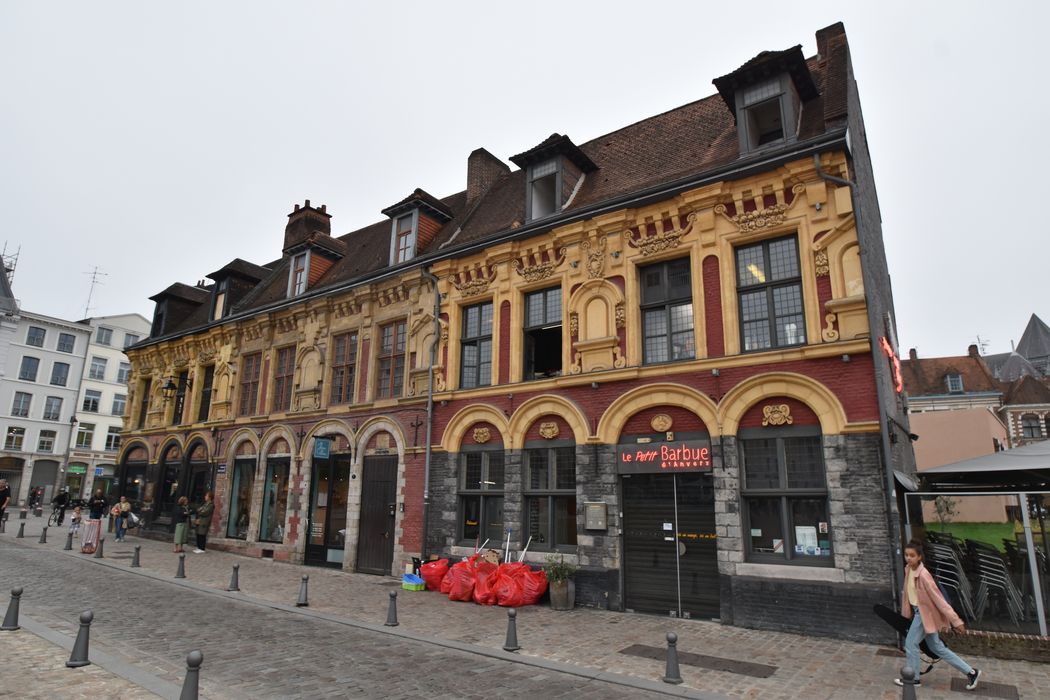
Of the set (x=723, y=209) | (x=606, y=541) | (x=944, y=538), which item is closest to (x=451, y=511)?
(x=606, y=541)

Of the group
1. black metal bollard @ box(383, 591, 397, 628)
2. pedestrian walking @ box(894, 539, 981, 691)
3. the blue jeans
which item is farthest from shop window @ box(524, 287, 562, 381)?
the blue jeans

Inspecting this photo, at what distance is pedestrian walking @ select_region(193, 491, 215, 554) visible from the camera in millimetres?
20188

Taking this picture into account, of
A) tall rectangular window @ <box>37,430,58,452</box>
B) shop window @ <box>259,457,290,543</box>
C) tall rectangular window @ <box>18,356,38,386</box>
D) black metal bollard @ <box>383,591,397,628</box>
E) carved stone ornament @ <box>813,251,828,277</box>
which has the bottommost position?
black metal bollard @ <box>383,591,397,628</box>

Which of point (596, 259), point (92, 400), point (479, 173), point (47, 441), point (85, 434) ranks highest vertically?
point (479, 173)

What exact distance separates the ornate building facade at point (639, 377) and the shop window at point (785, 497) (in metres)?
0.04

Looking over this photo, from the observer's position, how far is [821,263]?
11047 millimetres

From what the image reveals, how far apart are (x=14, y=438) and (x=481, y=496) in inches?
1981

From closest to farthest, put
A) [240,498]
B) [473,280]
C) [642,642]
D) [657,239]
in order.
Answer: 1. [642,642]
2. [657,239]
3. [473,280]
4. [240,498]

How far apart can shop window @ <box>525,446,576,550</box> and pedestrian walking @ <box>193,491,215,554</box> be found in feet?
41.2

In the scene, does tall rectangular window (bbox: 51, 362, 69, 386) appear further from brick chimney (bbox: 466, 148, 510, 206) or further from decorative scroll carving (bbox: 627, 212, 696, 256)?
decorative scroll carving (bbox: 627, 212, 696, 256)

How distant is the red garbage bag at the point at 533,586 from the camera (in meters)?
12.4

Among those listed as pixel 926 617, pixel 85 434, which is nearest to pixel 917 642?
pixel 926 617

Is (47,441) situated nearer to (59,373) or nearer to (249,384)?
(59,373)

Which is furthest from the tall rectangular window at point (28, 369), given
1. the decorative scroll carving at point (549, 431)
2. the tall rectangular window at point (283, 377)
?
the decorative scroll carving at point (549, 431)
